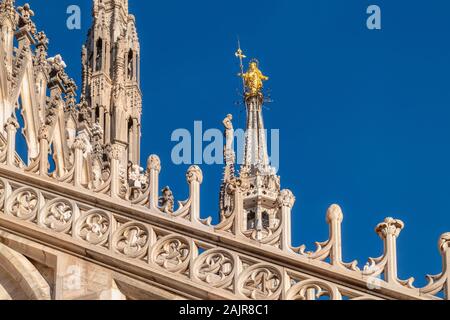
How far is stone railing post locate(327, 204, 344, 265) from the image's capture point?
16.5 m

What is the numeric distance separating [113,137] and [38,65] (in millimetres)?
6437

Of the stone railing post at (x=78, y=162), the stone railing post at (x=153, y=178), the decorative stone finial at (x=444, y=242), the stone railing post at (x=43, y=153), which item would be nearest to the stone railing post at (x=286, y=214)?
the stone railing post at (x=153, y=178)

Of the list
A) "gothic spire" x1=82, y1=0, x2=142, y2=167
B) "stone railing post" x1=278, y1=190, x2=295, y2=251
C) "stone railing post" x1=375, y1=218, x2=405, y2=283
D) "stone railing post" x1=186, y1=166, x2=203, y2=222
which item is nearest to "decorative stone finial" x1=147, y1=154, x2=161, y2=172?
"stone railing post" x1=186, y1=166, x2=203, y2=222

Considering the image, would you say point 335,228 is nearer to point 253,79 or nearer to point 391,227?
point 391,227

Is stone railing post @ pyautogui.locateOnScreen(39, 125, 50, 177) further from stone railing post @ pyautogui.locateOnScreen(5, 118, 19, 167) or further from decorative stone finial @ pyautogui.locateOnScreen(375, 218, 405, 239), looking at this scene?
decorative stone finial @ pyautogui.locateOnScreen(375, 218, 405, 239)

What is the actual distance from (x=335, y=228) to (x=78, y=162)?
10.5 ft

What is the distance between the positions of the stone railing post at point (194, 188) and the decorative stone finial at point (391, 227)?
2.00m

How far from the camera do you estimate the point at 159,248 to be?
679 inches

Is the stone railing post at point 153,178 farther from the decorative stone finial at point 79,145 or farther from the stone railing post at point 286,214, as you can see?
the stone railing post at point 286,214

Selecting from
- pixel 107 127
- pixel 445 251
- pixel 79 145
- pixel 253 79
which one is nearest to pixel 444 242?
pixel 445 251
